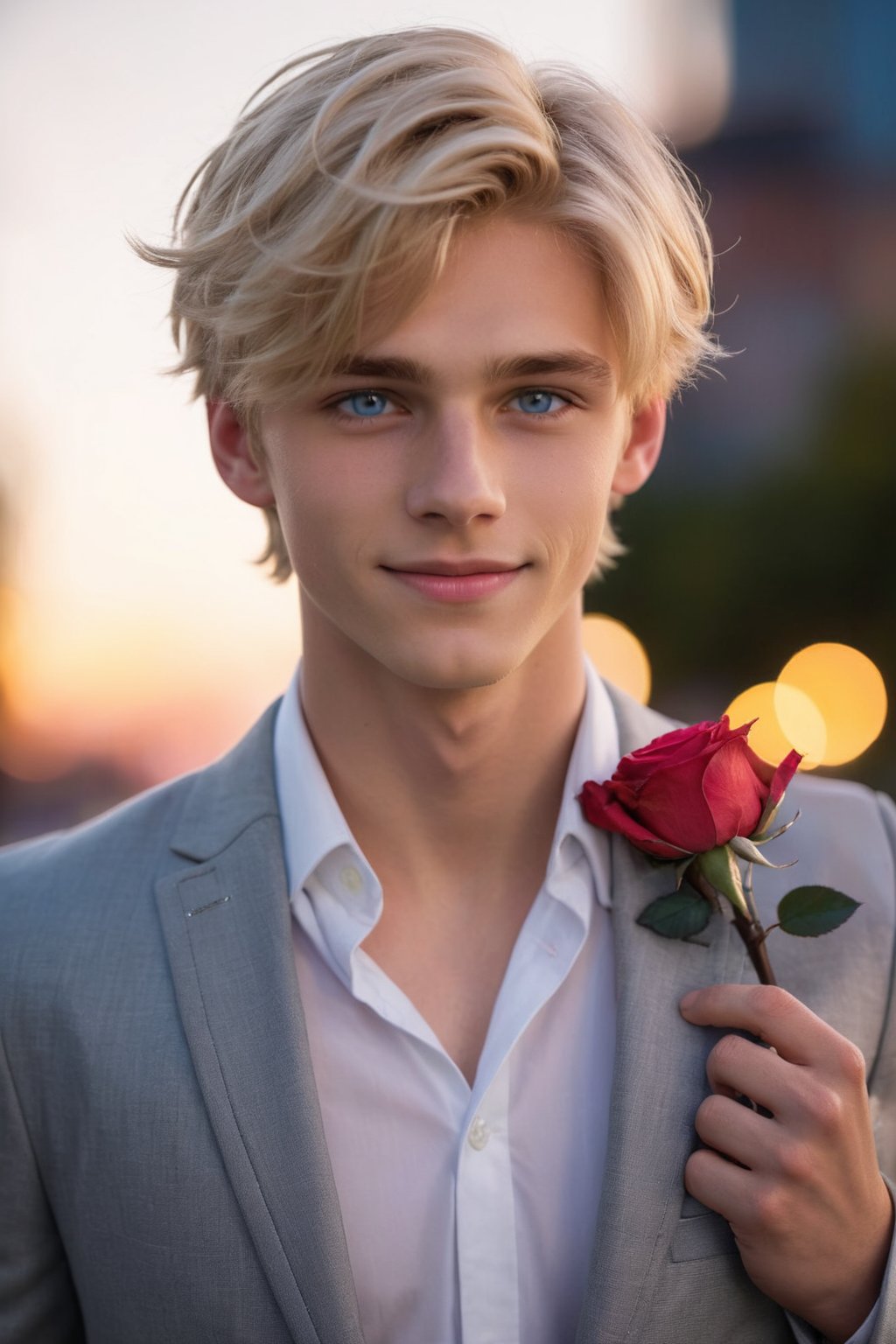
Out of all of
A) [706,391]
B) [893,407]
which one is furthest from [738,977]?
[706,391]

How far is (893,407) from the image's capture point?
24422 millimetres

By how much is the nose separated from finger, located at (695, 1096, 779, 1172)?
1.09m

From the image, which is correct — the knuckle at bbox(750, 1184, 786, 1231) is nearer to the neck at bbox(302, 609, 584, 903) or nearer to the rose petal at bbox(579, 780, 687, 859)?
the rose petal at bbox(579, 780, 687, 859)

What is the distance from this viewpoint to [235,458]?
9.34 ft

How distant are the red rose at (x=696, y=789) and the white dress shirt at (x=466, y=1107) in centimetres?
32

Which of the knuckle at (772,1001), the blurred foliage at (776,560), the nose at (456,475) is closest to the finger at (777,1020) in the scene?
the knuckle at (772,1001)

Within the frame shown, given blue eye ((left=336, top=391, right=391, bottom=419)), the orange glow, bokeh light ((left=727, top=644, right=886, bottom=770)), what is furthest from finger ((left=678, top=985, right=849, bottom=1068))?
bokeh light ((left=727, top=644, right=886, bottom=770))

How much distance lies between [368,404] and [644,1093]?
4.33 ft

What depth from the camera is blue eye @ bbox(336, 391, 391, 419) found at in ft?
7.99

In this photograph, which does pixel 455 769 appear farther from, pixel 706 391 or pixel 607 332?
pixel 706 391

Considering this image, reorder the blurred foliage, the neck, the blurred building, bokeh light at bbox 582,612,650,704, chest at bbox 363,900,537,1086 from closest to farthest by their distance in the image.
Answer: chest at bbox 363,900,537,1086 → the neck → the blurred foliage → the blurred building → bokeh light at bbox 582,612,650,704

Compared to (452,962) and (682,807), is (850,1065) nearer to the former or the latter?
(682,807)

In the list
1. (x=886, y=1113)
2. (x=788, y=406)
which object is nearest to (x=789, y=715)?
(x=788, y=406)

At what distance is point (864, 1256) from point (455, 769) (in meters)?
1.12
